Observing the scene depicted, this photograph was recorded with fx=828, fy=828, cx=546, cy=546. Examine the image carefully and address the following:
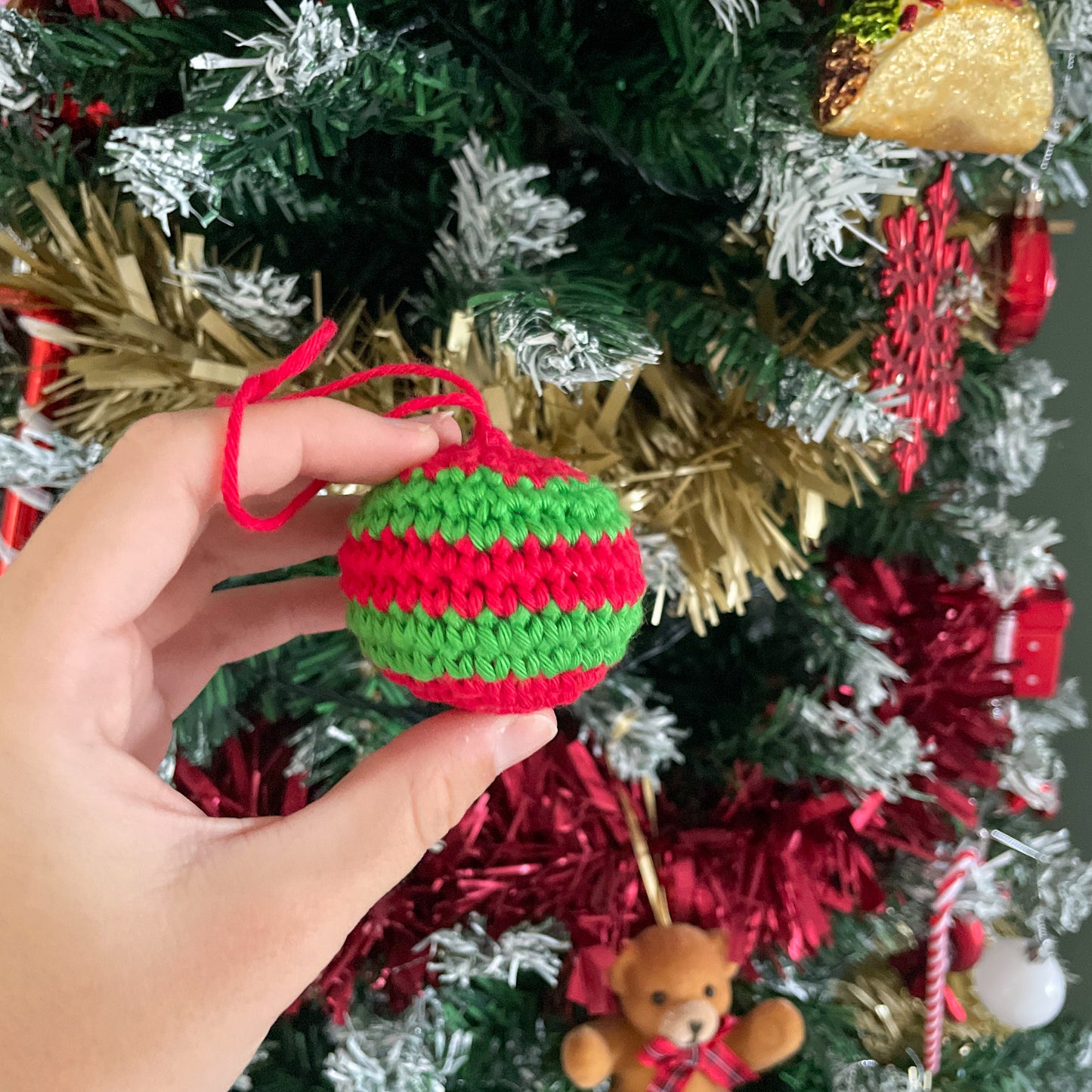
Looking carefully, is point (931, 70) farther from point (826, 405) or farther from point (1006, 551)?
point (1006, 551)

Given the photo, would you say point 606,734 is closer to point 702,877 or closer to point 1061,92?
point 702,877

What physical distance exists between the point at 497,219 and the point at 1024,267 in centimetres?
45

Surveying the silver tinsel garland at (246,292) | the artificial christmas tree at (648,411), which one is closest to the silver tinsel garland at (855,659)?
the artificial christmas tree at (648,411)

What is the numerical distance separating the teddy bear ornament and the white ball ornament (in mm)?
230

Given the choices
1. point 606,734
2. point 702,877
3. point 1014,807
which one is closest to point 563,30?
point 606,734

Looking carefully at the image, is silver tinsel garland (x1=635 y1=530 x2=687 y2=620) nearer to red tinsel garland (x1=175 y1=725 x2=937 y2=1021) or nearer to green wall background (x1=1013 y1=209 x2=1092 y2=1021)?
red tinsel garland (x1=175 y1=725 x2=937 y2=1021)

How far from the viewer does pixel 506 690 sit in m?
0.37

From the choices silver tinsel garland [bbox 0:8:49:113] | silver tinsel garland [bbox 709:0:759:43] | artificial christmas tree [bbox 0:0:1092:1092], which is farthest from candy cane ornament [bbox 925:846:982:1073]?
silver tinsel garland [bbox 0:8:49:113]

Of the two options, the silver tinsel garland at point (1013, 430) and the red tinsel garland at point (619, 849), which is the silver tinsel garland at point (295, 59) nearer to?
the red tinsel garland at point (619, 849)

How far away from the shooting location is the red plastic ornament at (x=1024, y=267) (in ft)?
2.15

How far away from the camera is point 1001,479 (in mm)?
783

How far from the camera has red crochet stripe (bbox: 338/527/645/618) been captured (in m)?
0.35

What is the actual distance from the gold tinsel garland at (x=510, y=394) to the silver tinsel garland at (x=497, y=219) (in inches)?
1.6

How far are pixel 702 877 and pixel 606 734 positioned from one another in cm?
13
